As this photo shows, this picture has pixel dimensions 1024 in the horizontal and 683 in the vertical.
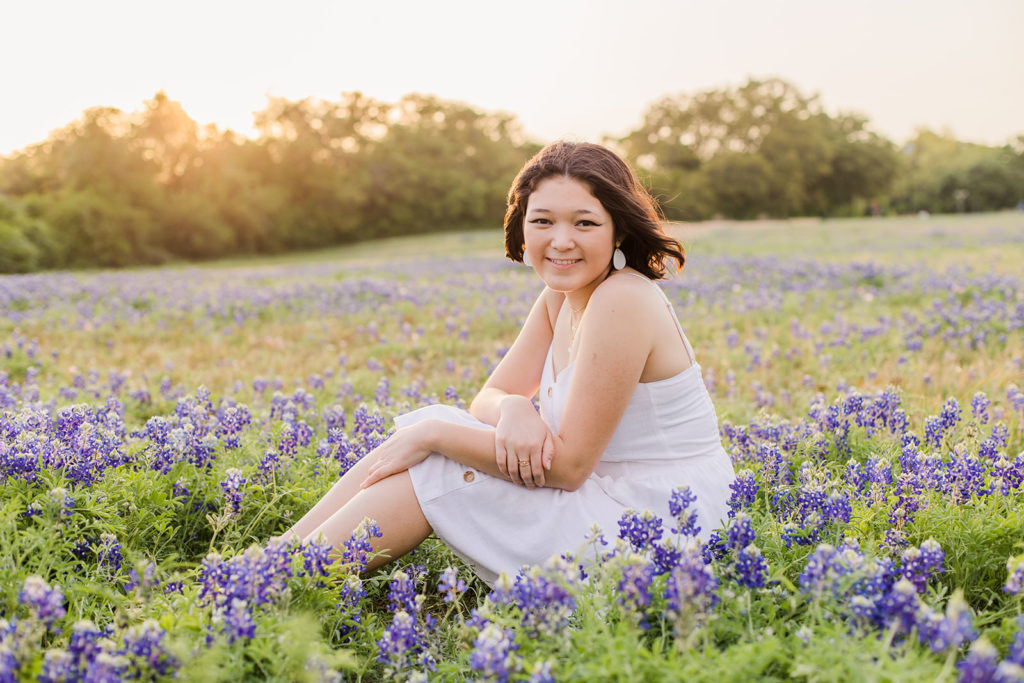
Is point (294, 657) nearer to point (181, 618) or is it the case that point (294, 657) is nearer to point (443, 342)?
point (181, 618)

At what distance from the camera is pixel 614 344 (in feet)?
9.25

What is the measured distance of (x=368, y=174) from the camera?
156ft

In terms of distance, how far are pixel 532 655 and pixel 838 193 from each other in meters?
69.2

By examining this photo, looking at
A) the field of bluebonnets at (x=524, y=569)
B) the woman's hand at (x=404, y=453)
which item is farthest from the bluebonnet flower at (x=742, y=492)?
the woman's hand at (x=404, y=453)

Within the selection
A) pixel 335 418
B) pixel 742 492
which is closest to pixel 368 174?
pixel 335 418

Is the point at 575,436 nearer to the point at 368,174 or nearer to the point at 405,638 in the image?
the point at 405,638

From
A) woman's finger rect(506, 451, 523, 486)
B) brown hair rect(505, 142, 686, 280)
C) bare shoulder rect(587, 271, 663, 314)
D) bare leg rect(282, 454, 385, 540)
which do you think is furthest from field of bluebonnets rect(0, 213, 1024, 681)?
brown hair rect(505, 142, 686, 280)

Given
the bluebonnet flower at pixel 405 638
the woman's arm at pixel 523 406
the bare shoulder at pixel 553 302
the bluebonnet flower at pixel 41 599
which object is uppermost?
the bare shoulder at pixel 553 302

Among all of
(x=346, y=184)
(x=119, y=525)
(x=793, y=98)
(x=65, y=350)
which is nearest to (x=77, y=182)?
(x=346, y=184)

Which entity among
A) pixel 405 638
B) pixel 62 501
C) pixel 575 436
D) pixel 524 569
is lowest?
pixel 405 638

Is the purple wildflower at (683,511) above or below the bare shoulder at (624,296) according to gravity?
below

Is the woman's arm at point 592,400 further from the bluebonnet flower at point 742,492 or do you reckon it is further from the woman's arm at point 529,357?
the woman's arm at point 529,357

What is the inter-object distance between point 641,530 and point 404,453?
947 mm

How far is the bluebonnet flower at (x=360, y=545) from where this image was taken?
250cm
